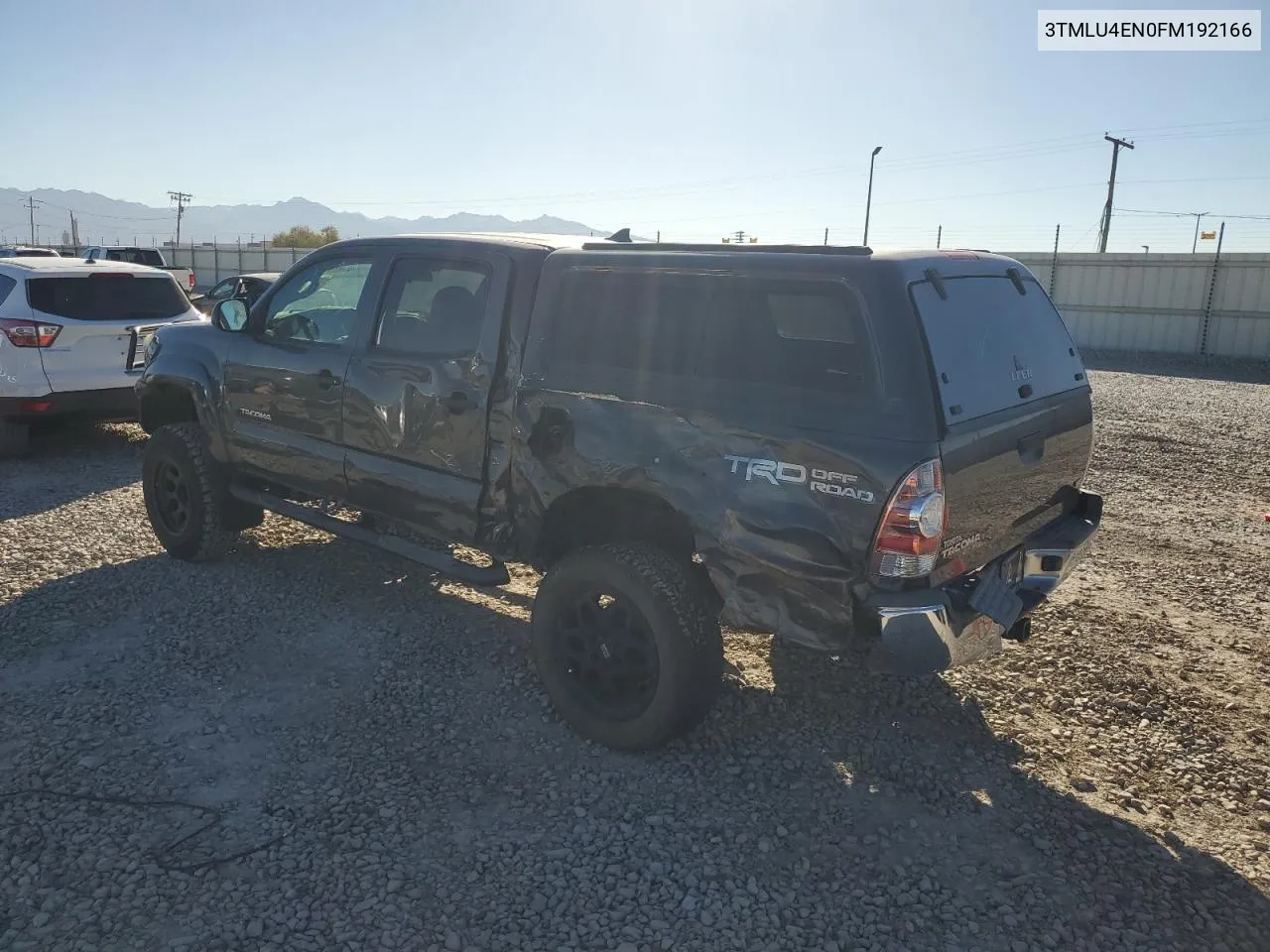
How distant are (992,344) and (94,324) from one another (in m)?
7.53

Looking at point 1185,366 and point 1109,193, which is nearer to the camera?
point 1185,366

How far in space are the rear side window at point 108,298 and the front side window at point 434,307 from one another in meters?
4.95

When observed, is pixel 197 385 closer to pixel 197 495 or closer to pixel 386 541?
pixel 197 495

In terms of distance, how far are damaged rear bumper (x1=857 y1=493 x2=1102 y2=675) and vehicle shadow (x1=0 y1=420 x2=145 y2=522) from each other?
6.46 meters

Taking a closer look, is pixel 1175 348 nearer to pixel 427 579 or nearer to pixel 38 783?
pixel 427 579

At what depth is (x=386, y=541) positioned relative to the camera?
4.65 metres

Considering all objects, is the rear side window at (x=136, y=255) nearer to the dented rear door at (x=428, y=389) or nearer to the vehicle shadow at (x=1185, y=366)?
the dented rear door at (x=428, y=389)

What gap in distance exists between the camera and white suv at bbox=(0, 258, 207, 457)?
779 cm

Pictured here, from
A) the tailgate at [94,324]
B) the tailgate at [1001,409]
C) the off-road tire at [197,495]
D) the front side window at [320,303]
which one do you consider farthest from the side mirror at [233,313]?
the tailgate at [1001,409]

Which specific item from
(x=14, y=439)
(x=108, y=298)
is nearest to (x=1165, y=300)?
(x=108, y=298)

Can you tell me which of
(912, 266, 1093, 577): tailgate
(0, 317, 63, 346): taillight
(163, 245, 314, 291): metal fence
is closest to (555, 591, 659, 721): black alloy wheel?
(912, 266, 1093, 577): tailgate

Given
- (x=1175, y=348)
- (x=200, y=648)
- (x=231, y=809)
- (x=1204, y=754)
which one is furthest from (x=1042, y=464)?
(x=1175, y=348)

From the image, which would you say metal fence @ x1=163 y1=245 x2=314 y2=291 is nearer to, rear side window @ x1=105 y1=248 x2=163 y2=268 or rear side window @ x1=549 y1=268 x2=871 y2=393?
rear side window @ x1=105 y1=248 x2=163 y2=268

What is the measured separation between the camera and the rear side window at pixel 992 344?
3174 mm
